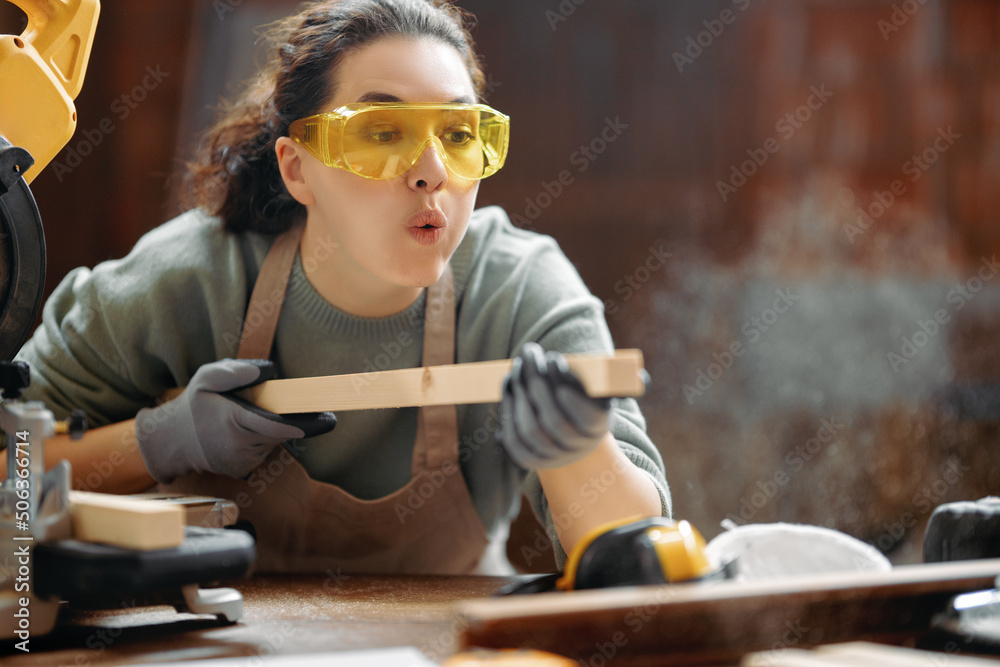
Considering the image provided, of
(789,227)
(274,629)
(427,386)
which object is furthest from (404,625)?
(789,227)

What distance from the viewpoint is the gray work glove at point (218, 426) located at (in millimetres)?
1169

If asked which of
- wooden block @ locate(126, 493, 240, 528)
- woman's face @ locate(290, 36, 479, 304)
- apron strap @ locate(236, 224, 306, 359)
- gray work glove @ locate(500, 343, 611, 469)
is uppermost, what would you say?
woman's face @ locate(290, 36, 479, 304)

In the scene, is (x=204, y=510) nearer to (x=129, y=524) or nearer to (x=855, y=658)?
(x=129, y=524)

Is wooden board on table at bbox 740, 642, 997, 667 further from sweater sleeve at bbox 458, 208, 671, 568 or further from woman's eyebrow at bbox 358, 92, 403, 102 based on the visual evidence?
woman's eyebrow at bbox 358, 92, 403, 102

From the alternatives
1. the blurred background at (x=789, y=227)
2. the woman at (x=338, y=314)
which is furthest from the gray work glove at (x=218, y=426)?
the blurred background at (x=789, y=227)

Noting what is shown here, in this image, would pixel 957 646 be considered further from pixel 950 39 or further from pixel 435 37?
pixel 950 39

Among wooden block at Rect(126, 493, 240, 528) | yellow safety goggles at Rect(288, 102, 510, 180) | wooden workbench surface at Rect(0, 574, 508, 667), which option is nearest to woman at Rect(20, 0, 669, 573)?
yellow safety goggles at Rect(288, 102, 510, 180)

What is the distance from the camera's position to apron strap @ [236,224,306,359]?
137 cm

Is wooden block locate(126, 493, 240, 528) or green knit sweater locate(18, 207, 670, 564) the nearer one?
wooden block locate(126, 493, 240, 528)

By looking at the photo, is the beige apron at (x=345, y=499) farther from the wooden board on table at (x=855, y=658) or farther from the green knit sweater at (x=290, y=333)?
the wooden board on table at (x=855, y=658)

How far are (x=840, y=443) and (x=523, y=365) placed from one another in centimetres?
215

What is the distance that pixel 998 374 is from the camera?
8.46ft

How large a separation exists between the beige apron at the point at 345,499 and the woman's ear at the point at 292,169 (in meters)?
0.15

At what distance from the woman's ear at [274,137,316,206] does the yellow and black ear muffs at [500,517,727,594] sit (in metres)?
0.76
